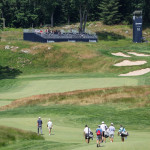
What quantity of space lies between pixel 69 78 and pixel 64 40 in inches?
1131

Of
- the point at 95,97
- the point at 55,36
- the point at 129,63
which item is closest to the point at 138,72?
the point at 129,63

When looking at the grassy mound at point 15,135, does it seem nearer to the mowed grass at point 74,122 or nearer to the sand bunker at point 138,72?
the mowed grass at point 74,122

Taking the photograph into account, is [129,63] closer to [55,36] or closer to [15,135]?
[55,36]

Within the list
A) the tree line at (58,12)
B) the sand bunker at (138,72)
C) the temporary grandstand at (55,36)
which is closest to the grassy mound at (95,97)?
the sand bunker at (138,72)

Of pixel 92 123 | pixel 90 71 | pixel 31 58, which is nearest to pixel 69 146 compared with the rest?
pixel 92 123

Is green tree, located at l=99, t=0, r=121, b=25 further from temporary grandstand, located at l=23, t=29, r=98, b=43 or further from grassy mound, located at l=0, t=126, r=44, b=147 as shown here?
grassy mound, located at l=0, t=126, r=44, b=147

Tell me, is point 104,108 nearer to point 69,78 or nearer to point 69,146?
point 69,146

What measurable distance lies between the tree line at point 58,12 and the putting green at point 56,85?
50.4 metres

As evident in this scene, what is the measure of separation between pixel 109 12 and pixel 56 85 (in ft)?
195

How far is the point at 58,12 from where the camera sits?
141m

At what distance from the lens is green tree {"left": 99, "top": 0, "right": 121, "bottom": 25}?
431 feet

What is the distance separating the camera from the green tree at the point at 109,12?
131250 millimetres

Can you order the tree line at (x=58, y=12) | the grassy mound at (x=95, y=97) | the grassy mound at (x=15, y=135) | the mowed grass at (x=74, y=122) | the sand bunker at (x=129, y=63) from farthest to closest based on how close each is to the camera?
the tree line at (x=58, y=12) → the sand bunker at (x=129, y=63) → the grassy mound at (x=95, y=97) → the grassy mound at (x=15, y=135) → the mowed grass at (x=74, y=122)

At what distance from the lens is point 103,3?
437ft
